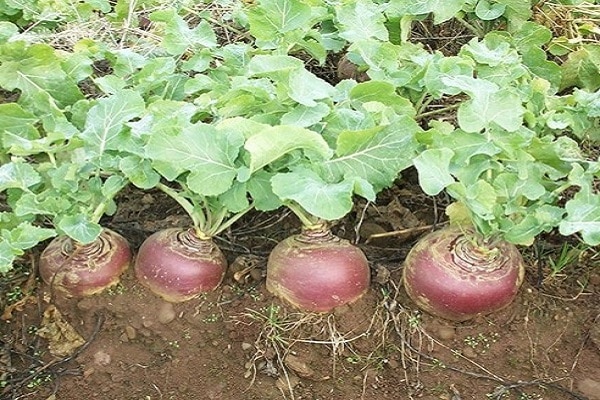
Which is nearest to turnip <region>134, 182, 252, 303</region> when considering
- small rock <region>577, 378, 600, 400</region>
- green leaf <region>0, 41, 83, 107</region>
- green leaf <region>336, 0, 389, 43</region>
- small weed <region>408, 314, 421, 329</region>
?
green leaf <region>0, 41, 83, 107</region>

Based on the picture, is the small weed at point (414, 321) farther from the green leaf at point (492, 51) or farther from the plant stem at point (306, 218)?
the green leaf at point (492, 51)

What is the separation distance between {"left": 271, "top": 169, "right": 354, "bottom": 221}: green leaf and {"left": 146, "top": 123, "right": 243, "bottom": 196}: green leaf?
14 cm

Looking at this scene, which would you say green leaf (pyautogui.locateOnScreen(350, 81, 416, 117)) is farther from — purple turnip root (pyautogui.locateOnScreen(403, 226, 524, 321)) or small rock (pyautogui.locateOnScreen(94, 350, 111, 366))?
small rock (pyautogui.locateOnScreen(94, 350, 111, 366))

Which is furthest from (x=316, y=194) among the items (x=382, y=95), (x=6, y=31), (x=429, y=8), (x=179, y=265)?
(x=6, y=31)

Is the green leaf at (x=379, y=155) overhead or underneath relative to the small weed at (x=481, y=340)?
overhead

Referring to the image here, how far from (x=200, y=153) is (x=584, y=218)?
0.92 meters

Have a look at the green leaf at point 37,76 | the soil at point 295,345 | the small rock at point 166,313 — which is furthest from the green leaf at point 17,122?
the small rock at point 166,313

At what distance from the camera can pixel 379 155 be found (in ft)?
5.93

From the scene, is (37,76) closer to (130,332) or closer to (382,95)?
(130,332)

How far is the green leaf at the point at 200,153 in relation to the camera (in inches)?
68.4

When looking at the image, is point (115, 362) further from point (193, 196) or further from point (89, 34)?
point (89, 34)

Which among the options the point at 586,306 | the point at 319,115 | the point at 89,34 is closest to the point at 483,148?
the point at 319,115

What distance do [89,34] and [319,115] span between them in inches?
45.4

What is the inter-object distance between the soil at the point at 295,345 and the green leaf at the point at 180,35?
71 centimetres
